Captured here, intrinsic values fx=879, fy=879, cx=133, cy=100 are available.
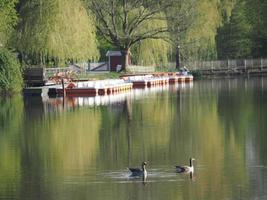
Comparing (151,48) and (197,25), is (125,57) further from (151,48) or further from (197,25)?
(197,25)

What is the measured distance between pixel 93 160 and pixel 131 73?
1783 inches

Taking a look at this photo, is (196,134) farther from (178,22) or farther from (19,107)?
(178,22)

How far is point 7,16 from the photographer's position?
52844 millimetres

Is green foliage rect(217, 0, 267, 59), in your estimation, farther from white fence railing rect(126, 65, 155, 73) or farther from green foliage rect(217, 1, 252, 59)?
white fence railing rect(126, 65, 155, 73)

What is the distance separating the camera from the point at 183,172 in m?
21.5

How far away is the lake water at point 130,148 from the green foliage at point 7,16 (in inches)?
286

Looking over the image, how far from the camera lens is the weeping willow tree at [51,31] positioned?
53.9 meters

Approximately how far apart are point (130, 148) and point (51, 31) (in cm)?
2825

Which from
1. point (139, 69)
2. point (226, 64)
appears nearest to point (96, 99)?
point (139, 69)

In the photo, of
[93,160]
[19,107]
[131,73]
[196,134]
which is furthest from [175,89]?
[93,160]

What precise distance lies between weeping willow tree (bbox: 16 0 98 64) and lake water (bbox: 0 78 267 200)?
7.18 metres

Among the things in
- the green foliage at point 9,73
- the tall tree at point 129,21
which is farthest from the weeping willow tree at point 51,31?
the tall tree at point 129,21

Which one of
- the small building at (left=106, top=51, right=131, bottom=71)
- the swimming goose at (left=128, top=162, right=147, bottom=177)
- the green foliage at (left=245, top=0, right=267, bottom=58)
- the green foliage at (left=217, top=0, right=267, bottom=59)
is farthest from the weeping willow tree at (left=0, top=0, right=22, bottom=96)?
the green foliage at (left=245, top=0, right=267, bottom=58)

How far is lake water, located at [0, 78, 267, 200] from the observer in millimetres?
19750
